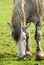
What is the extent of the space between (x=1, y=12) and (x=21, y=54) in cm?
1069

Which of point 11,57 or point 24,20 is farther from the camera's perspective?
point 11,57

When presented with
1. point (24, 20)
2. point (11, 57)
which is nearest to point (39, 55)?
point (11, 57)

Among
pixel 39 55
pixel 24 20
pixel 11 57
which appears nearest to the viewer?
pixel 24 20

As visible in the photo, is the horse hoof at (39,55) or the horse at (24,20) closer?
the horse at (24,20)

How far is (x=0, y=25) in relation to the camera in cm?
1364

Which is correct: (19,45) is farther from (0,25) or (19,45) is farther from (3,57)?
(0,25)

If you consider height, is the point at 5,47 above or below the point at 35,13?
below

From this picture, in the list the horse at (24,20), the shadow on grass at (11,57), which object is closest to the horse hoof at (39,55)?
the horse at (24,20)

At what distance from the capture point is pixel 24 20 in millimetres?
7770

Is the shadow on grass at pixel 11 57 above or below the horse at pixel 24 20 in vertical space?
below

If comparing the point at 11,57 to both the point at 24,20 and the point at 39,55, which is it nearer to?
the point at 39,55

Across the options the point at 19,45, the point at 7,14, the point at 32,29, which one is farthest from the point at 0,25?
the point at 19,45

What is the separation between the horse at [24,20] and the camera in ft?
24.2

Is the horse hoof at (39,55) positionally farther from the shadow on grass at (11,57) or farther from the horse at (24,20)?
the shadow on grass at (11,57)
